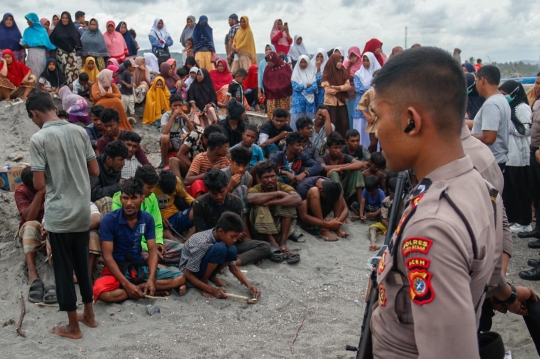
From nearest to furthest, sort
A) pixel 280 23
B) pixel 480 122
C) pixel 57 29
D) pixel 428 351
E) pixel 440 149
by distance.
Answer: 1. pixel 428 351
2. pixel 440 149
3. pixel 480 122
4. pixel 57 29
5. pixel 280 23

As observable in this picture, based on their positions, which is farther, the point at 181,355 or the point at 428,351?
the point at 181,355

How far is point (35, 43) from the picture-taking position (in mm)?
10328

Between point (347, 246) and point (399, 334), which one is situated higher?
point (399, 334)

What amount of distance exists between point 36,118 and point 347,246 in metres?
3.89

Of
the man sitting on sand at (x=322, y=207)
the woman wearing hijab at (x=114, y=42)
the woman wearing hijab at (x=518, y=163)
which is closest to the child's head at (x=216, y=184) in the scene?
the man sitting on sand at (x=322, y=207)

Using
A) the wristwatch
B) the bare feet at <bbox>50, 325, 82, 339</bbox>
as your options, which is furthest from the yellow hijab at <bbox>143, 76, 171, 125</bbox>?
the wristwatch

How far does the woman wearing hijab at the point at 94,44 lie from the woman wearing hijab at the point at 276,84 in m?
3.72

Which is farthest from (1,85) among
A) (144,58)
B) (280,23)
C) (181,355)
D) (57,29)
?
(181,355)

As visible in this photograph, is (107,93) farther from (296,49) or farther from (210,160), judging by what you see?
(296,49)

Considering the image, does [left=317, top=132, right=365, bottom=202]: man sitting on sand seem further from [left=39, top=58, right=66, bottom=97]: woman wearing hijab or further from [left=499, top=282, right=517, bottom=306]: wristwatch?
[left=39, top=58, right=66, bottom=97]: woman wearing hijab

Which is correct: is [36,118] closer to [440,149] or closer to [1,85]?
[440,149]

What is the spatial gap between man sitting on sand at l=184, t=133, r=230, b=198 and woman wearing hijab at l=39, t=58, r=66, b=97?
538cm

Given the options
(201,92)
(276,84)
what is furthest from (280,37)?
(201,92)

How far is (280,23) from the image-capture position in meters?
13.0
